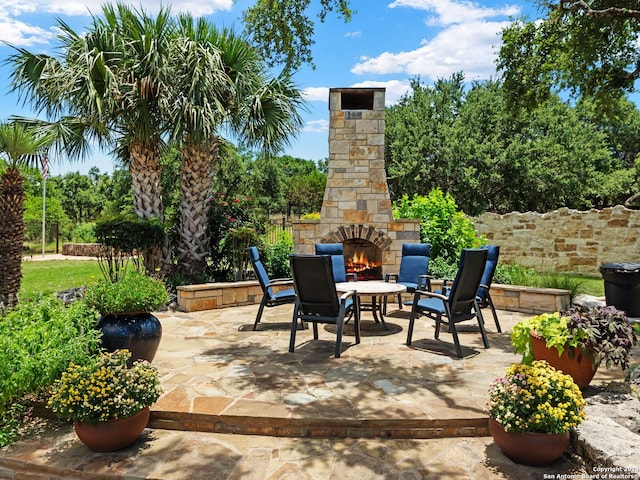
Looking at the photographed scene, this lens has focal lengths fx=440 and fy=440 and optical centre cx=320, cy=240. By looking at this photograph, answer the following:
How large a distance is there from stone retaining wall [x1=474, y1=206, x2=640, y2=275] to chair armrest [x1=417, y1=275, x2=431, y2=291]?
8.00 metres

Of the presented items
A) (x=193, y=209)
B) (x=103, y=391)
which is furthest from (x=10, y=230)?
(x=103, y=391)

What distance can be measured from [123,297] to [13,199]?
15.3ft

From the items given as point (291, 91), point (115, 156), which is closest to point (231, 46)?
point (291, 91)

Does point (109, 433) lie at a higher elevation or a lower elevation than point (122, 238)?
lower

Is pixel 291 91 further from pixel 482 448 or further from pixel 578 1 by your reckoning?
pixel 482 448

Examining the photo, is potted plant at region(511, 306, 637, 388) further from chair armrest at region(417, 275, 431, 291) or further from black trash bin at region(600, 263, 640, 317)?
black trash bin at region(600, 263, 640, 317)

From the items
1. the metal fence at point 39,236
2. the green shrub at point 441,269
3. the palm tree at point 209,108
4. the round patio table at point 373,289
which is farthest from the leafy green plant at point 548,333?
the metal fence at point 39,236

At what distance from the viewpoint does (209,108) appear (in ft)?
23.0

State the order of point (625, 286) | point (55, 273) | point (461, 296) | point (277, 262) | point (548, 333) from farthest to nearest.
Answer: point (55, 273)
point (277, 262)
point (625, 286)
point (461, 296)
point (548, 333)

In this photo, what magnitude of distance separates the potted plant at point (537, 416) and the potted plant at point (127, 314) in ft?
9.34

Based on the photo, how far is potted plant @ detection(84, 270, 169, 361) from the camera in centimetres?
376

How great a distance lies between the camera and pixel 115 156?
898cm

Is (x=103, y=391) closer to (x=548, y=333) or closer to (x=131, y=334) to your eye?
(x=131, y=334)

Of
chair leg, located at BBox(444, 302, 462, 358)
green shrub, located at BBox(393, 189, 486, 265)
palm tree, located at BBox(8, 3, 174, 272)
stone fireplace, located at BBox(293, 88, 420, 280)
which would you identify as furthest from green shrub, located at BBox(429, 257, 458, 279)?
palm tree, located at BBox(8, 3, 174, 272)
